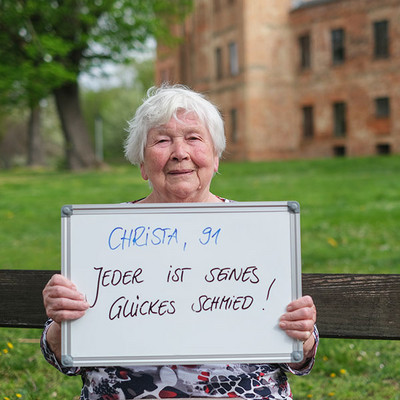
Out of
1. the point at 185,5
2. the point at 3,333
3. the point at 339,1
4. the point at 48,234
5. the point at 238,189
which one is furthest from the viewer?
the point at 339,1

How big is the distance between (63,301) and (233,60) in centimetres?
3343

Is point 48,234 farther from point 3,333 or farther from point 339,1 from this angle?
point 339,1

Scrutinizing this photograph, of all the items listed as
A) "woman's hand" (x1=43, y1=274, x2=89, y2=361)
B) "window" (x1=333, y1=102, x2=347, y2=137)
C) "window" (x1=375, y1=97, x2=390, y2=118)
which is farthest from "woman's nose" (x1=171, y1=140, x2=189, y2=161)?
"window" (x1=333, y1=102, x2=347, y2=137)

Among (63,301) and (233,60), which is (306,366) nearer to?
(63,301)

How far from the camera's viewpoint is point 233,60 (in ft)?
113

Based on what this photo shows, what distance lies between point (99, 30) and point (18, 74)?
4.00m

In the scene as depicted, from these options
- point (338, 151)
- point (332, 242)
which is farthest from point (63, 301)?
point (338, 151)

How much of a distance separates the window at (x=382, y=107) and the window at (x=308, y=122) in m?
3.58

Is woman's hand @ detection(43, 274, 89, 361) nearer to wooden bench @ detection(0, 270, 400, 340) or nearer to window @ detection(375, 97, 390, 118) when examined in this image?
wooden bench @ detection(0, 270, 400, 340)

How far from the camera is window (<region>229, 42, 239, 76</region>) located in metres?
34.0

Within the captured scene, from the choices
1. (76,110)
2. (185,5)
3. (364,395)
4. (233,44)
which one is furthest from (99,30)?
(364,395)

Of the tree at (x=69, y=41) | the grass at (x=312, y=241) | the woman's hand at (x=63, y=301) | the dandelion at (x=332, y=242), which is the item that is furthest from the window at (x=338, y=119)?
the woman's hand at (x=63, y=301)

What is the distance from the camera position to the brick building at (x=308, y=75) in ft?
102

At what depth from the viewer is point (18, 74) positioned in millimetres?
22156
